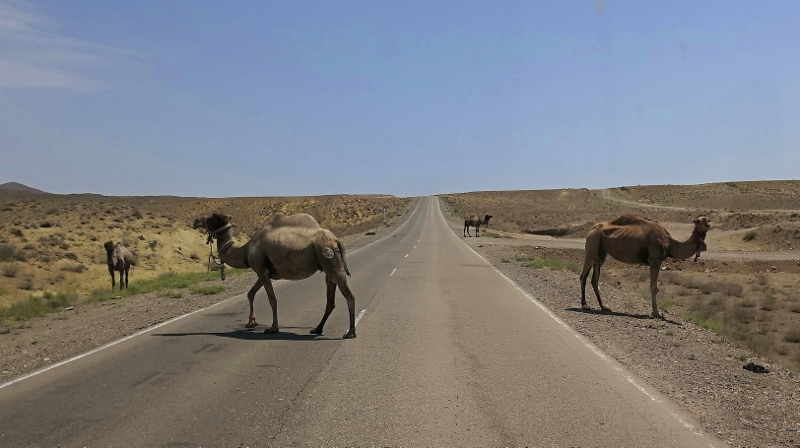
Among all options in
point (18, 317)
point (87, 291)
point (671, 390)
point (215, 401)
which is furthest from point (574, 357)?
point (87, 291)

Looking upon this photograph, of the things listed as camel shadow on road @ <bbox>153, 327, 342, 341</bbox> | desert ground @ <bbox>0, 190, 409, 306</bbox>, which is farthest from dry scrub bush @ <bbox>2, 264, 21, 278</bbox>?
camel shadow on road @ <bbox>153, 327, 342, 341</bbox>

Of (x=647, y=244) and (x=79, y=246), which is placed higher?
(x=647, y=244)

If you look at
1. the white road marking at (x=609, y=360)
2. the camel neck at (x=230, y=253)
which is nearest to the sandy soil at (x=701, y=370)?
the white road marking at (x=609, y=360)

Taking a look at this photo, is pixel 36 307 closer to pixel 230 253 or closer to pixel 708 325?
pixel 230 253

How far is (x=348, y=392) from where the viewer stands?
7.14m

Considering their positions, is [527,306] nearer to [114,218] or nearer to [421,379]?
[421,379]

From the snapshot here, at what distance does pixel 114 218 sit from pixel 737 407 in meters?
43.9


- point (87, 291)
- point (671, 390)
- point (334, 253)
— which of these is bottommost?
point (87, 291)

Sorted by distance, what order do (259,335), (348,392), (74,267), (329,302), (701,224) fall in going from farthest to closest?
1. (74,267)
2. (701,224)
3. (329,302)
4. (259,335)
5. (348,392)

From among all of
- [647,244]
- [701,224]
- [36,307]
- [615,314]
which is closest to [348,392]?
[615,314]

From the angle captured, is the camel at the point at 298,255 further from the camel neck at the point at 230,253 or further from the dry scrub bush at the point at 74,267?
the dry scrub bush at the point at 74,267

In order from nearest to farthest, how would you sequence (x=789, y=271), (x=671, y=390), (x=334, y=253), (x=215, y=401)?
1. (x=215, y=401)
2. (x=671, y=390)
3. (x=334, y=253)
4. (x=789, y=271)

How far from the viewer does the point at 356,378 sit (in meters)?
7.77

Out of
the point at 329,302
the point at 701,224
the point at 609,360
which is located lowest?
the point at 609,360
